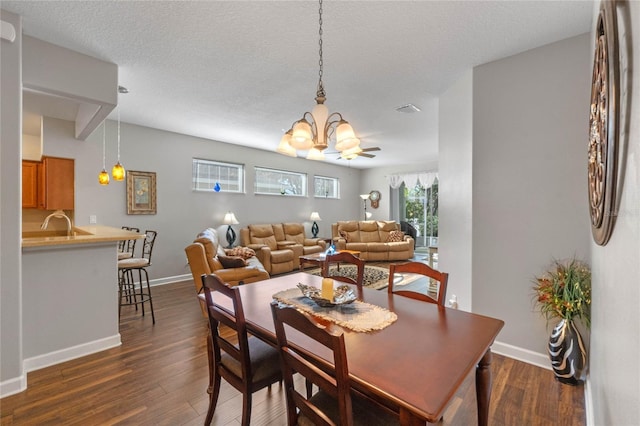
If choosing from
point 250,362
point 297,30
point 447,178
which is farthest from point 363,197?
point 250,362

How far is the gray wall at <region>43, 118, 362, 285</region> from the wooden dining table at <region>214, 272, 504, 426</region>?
3.98 metres

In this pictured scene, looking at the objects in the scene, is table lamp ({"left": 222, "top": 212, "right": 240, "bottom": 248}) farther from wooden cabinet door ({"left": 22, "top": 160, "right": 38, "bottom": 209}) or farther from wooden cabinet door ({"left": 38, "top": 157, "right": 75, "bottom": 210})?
wooden cabinet door ({"left": 22, "top": 160, "right": 38, "bottom": 209})

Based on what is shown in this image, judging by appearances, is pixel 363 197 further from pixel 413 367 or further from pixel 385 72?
pixel 413 367

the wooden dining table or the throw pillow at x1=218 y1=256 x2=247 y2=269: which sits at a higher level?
the wooden dining table

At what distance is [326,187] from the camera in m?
8.55

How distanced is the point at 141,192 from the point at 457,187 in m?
4.79

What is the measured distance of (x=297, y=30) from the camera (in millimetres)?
2158

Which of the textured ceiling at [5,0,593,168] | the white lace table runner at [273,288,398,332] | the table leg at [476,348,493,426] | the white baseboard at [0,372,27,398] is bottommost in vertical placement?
the white baseboard at [0,372,27,398]

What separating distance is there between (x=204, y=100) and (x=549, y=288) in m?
4.05

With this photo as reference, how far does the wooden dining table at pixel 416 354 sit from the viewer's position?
882 mm

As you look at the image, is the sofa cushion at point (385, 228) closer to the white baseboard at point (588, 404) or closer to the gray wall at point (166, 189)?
the gray wall at point (166, 189)

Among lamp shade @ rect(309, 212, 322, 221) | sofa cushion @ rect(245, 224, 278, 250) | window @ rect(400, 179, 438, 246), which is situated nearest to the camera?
sofa cushion @ rect(245, 224, 278, 250)

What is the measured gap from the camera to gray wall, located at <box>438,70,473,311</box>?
2854 mm

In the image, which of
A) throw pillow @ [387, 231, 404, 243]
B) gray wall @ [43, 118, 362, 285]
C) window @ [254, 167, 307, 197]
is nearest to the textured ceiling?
gray wall @ [43, 118, 362, 285]
